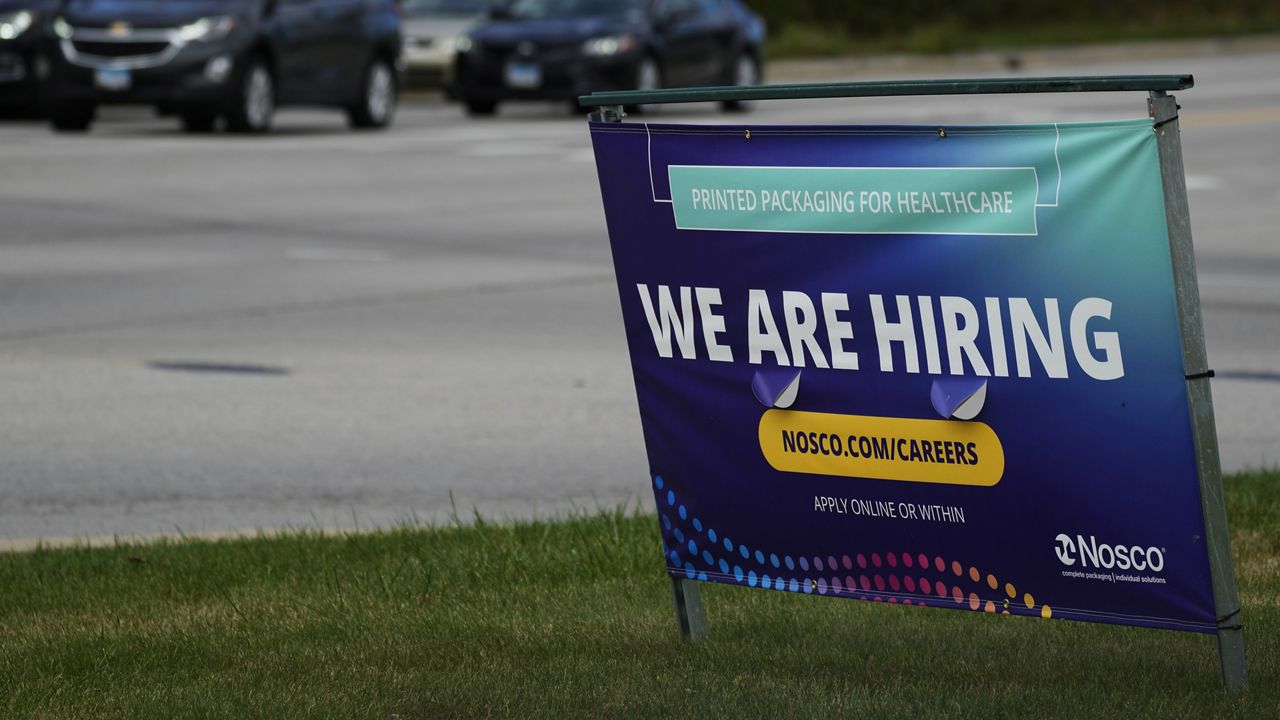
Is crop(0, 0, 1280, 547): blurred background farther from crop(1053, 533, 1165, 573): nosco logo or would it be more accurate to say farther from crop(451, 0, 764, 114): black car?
crop(1053, 533, 1165, 573): nosco logo

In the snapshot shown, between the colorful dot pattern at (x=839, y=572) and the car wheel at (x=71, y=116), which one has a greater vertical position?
the car wheel at (x=71, y=116)

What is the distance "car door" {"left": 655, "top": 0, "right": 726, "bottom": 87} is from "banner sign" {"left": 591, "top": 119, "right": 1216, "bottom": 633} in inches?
860

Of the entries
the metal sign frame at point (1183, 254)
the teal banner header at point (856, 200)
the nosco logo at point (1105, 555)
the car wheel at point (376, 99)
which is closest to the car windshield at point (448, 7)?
the car wheel at point (376, 99)

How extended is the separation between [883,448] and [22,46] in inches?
817

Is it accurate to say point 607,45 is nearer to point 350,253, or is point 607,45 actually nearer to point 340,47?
point 340,47

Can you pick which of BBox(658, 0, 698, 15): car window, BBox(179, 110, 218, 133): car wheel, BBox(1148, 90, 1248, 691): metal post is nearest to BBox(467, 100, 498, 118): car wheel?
BBox(658, 0, 698, 15): car window

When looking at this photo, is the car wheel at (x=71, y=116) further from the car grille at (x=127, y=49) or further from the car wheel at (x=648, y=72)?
the car wheel at (x=648, y=72)

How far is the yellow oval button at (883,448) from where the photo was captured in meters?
4.54

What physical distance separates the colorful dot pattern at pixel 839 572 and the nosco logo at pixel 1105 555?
124 millimetres

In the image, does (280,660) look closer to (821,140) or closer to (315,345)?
(821,140)

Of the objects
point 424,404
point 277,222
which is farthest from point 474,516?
point 277,222

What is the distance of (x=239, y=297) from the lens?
12.2m

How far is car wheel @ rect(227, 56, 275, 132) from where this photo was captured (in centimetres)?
2253

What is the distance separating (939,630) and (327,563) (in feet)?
5.95
